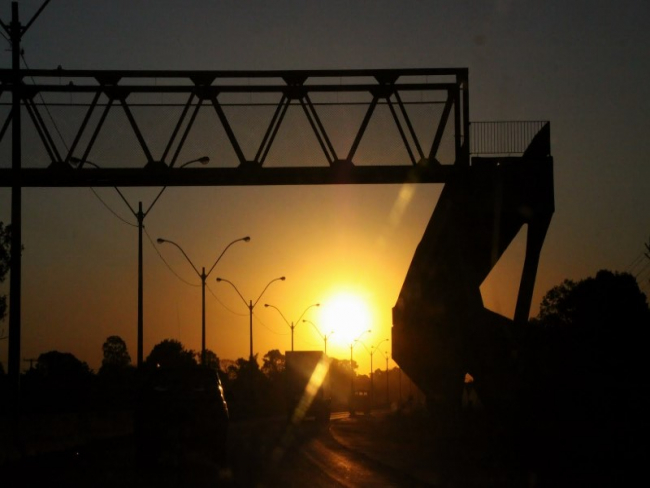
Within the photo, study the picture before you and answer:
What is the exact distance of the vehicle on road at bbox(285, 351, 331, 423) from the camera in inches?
2244

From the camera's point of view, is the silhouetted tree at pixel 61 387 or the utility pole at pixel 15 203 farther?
the silhouetted tree at pixel 61 387

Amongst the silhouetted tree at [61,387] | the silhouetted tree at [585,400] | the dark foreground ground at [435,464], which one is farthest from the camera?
the silhouetted tree at [61,387]

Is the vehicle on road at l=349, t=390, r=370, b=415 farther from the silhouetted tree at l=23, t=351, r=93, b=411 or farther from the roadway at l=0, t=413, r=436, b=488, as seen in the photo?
the roadway at l=0, t=413, r=436, b=488

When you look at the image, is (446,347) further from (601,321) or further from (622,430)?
(601,321)

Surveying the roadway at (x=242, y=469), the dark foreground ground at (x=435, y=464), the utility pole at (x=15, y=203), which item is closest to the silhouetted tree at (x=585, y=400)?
the dark foreground ground at (x=435, y=464)

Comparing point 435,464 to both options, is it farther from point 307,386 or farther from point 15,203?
point 307,386

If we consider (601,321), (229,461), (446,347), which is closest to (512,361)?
(229,461)

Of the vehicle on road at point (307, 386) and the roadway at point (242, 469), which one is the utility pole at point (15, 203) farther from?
the vehicle on road at point (307, 386)

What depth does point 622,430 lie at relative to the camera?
57.0ft

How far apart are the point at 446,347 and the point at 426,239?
502 centimetres

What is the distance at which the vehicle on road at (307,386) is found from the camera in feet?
187

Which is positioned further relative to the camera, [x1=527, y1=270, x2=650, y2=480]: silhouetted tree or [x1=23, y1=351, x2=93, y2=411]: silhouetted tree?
[x1=23, y1=351, x2=93, y2=411]: silhouetted tree

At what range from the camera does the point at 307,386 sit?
57.9 metres

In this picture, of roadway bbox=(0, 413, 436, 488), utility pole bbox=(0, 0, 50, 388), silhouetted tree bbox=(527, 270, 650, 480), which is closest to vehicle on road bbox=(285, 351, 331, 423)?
silhouetted tree bbox=(527, 270, 650, 480)
